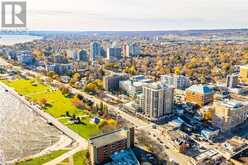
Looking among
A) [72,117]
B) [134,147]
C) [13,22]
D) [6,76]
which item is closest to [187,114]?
[134,147]

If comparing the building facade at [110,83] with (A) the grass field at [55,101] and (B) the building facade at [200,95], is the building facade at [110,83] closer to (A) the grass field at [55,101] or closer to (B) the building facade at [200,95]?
(A) the grass field at [55,101]

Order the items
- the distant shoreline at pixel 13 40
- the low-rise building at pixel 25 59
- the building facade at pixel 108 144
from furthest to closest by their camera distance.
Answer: the distant shoreline at pixel 13 40 → the low-rise building at pixel 25 59 → the building facade at pixel 108 144

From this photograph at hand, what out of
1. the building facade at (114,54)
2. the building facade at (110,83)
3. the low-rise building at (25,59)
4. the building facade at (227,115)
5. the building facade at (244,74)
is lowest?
the building facade at (227,115)

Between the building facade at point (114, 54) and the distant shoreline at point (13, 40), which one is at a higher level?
the distant shoreline at point (13, 40)

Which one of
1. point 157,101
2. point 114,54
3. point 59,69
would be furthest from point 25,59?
point 157,101

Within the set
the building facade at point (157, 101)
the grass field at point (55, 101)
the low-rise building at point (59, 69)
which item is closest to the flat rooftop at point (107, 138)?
the grass field at point (55, 101)

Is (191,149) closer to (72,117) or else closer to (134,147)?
(134,147)
